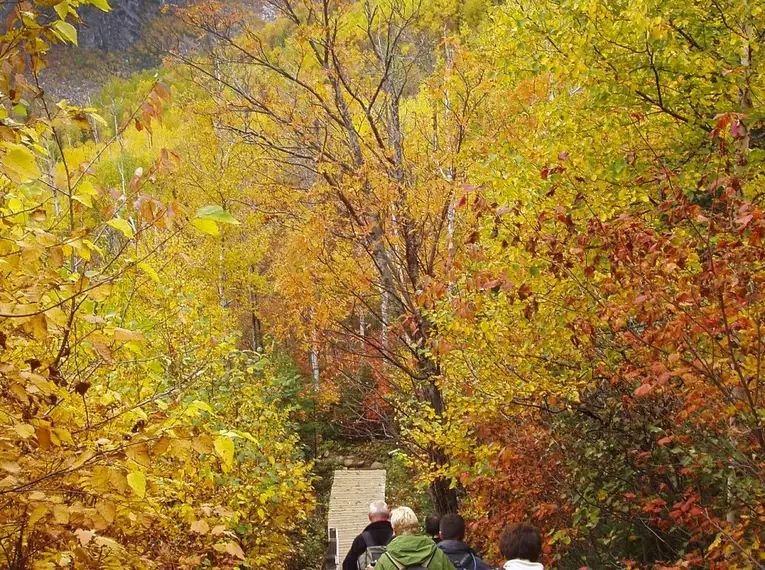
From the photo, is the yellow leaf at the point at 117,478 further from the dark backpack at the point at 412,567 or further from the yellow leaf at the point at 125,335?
the dark backpack at the point at 412,567

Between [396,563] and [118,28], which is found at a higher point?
[118,28]

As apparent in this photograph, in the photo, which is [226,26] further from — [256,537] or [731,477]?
[731,477]

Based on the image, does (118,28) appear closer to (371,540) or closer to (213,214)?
(371,540)

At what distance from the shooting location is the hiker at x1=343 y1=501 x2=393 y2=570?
17.4ft

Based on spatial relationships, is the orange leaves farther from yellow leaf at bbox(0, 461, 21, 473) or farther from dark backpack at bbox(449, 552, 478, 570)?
dark backpack at bbox(449, 552, 478, 570)

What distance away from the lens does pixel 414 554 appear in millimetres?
4059

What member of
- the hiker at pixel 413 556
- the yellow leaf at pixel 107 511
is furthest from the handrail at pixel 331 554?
the yellow leaf at pixel 107 511

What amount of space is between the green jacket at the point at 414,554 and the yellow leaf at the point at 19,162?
320 centimetres

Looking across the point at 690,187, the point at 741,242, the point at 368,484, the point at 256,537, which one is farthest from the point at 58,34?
the point at 368,484

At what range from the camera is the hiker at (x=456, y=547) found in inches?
171

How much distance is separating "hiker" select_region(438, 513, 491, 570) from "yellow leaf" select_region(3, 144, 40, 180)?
363 cm

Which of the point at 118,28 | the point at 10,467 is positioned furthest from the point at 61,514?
the point at 118,28

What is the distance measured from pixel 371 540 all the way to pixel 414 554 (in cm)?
141

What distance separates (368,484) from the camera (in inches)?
683
